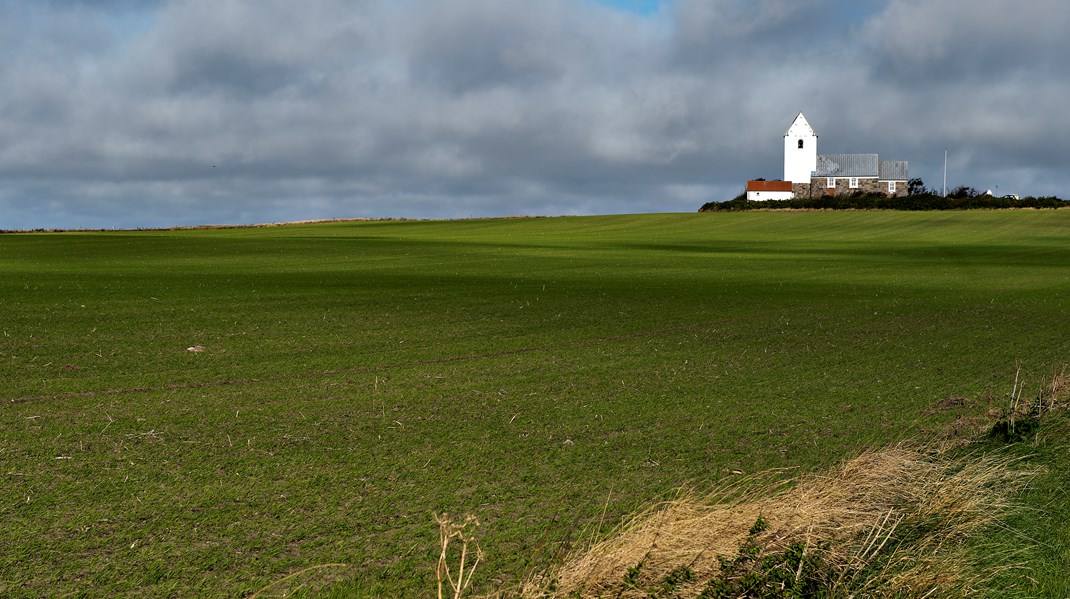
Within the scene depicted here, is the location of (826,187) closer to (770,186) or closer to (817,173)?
(817,173)

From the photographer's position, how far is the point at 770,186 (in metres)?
138

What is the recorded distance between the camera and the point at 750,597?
177 inches

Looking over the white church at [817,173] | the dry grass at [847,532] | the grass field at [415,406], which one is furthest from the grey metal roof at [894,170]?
the dry grass at [847,532]

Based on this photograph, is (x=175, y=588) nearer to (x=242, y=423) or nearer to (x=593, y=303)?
(x=242, y=423)

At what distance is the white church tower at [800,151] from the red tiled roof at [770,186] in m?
2.23

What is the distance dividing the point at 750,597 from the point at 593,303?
54.5 feet

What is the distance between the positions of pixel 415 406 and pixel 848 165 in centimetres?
14131

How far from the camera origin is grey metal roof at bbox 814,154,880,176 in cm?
13800

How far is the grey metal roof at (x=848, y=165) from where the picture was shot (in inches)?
5433

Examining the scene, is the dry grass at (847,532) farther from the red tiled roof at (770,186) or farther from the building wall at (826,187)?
the building wall at (826,187)

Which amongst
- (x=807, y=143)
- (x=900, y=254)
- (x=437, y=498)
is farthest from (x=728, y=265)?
(x=807, y=143)

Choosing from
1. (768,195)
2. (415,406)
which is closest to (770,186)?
(768,195)

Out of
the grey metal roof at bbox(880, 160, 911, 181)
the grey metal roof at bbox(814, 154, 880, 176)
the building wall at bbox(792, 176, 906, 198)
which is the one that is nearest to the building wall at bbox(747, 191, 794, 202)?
the building wall at bbox(792, 176, 906, 198)

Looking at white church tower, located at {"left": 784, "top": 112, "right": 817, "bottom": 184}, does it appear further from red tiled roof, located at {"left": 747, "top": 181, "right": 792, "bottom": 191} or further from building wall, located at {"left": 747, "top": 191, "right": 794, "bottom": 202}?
building wall, located at {"left": 747, "top": 191, "right": 794, "bottom": 202}
